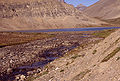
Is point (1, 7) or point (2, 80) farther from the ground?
point (1, 7)

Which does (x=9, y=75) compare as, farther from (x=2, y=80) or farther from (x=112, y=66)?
(x=112, y=66)

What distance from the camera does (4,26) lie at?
17000 cm

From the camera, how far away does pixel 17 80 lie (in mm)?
19375

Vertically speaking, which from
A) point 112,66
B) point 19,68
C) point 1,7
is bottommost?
point 19,68

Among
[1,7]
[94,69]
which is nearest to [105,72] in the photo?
[94,69]

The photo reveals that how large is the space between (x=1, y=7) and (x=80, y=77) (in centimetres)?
19622

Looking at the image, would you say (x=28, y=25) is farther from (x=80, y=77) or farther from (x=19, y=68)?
(x=80, y=77)

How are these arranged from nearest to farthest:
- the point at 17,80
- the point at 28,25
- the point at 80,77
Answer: the point at 80,77, the point at 17,80, the point at 28,25

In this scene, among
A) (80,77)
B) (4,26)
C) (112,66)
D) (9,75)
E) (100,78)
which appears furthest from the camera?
(4,26)

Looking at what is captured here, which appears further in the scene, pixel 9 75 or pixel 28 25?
pixel 28 25

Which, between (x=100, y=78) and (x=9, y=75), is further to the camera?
(x=9, y=75)

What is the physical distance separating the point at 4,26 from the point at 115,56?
6502 inches

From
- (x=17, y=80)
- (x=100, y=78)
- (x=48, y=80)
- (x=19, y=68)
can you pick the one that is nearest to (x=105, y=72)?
(x=100, y=78)

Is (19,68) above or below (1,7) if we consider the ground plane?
below
